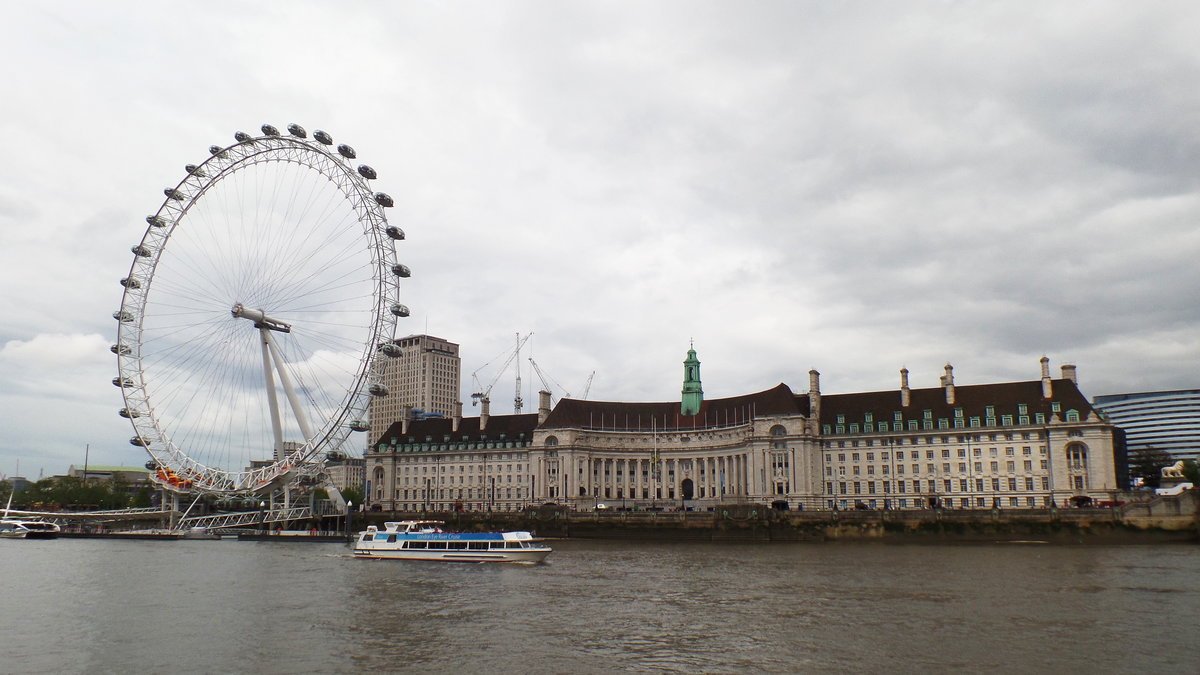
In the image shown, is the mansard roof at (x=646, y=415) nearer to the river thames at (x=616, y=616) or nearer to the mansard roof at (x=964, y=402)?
the mansard roof at (x=964, y=402)

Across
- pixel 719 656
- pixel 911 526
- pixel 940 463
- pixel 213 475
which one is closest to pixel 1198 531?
pixel 911 526

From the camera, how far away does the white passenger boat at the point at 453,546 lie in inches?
2699

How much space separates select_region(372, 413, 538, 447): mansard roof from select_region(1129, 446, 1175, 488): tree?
9808 centimetres

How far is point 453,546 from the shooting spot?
72000 mm

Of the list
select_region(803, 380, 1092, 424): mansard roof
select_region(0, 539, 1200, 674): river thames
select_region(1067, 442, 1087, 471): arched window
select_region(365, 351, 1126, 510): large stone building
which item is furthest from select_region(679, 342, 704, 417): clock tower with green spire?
select_region(0, 539, 1200, 674): river thames

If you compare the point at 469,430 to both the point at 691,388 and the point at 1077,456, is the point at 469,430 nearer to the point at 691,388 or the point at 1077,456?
the point at 691,388

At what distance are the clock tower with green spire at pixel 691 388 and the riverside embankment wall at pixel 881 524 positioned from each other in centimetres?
3839

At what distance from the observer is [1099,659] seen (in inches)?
1170

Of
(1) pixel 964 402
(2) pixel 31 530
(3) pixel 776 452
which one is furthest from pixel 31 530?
(1) pixel 964 402

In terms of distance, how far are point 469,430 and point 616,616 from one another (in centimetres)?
11796

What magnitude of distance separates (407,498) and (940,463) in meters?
88.4

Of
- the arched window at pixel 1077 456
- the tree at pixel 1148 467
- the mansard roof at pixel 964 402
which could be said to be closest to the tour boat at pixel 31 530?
the mansard roof at pixel 964 402

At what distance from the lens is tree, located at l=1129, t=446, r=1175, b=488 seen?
14290 cm

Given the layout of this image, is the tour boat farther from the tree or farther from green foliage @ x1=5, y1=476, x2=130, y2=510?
the tree
